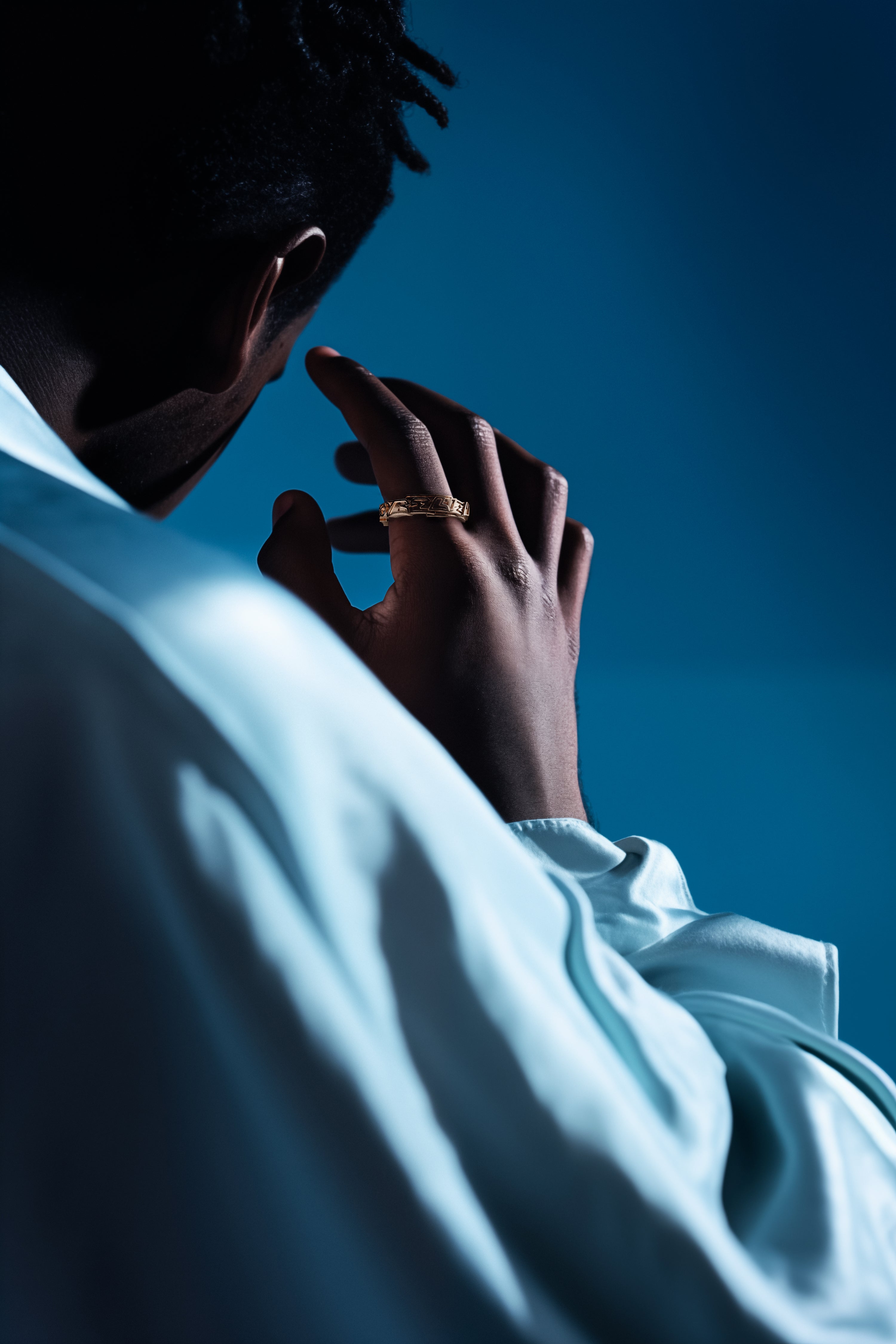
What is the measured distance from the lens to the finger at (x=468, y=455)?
60 centimetres

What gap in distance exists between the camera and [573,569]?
68 cm

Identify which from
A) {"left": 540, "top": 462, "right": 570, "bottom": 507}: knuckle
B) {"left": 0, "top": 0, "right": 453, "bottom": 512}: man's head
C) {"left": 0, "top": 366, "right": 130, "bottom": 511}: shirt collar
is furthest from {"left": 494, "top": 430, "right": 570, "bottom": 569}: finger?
{"left": 0, "top": 366, "right": 130, "bottom": 511}: shirt collar

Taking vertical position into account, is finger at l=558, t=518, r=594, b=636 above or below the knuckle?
below

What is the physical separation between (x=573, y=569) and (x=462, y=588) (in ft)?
0.51

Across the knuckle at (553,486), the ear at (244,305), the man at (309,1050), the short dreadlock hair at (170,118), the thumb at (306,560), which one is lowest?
the man at (309,1050)

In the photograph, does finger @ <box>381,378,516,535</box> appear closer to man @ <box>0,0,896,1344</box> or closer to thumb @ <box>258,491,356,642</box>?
thumb @ <box>258,491,356,642</box>

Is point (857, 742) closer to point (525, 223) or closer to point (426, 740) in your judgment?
point (525, 223)

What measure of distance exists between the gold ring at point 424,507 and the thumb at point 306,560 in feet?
0.17

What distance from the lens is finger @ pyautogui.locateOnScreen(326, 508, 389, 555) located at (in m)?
0.65

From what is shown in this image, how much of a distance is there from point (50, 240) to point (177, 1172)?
15.3 inches

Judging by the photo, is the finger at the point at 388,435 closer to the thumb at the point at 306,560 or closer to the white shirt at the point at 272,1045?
the thumb at the point at 306,560

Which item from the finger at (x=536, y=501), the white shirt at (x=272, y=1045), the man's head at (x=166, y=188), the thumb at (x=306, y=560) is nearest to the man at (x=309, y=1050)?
the white shirt at (x=272, y=1045)

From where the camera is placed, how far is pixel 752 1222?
0.23 meters

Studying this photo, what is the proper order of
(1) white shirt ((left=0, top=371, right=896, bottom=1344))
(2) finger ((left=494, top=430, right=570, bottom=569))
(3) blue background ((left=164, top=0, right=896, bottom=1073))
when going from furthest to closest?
(3) blue background ((left=164, top=0, right=896, bottom=1073)) < (2) finger ((left=494, top=430, right=570, bottom=569)) < (1) white shirt ((left=0, top=371, right=896, bottom=1344))
